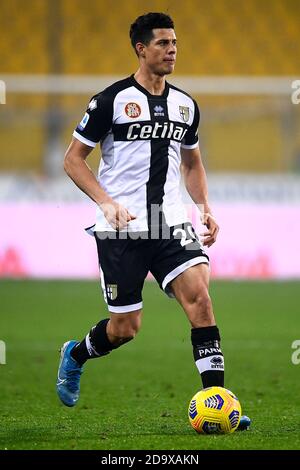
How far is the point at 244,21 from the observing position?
65.1 ft

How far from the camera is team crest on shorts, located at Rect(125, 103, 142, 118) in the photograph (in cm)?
631

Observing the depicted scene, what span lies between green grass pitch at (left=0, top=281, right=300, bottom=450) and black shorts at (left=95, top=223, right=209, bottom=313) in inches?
31.2

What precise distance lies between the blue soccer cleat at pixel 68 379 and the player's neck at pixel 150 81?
5.70 feet

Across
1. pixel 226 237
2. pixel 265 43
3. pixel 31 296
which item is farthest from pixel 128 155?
pixel 265 43

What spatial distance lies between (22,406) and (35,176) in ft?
30.8

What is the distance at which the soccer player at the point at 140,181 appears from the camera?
6.26 meters

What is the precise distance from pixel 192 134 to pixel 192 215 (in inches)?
302

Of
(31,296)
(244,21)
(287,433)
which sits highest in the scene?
(244,21)

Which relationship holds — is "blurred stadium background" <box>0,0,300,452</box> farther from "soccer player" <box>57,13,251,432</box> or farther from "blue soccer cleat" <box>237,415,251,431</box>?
"soccer player" <box>57,13,251,432</box>

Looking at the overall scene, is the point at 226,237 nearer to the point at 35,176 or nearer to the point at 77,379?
the point at 35,176

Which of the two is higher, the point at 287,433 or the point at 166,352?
the point at 287,433

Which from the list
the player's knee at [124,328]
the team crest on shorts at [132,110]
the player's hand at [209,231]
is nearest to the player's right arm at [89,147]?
the team crest on shorts at [132,110]

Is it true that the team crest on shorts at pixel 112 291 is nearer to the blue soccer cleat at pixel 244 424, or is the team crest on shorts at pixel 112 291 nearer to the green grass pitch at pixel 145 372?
the green grass pitch at pixel 145 372
